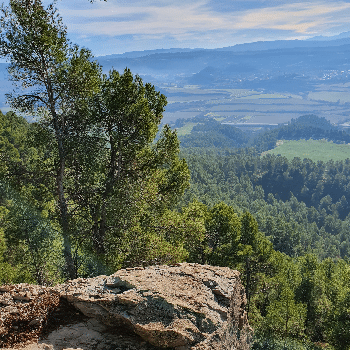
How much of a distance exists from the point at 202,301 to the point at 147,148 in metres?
8.17

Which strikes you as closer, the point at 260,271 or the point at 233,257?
the point at 233,257

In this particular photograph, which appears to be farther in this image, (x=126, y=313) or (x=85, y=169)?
(x=85, y=169)

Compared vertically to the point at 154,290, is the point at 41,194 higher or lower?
higher

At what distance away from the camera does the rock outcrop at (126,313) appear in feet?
20.2

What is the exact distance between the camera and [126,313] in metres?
6.54

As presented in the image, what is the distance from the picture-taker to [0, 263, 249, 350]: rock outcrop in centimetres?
616

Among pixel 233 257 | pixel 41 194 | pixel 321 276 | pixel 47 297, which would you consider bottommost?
pixel 321 276

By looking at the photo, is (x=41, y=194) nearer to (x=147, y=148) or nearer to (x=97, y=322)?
(x=147, y=148)

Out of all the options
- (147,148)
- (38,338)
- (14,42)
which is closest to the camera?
(38,338)

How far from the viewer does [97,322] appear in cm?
671

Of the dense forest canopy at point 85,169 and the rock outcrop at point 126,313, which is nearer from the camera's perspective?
the rock outcrop at point 126,313

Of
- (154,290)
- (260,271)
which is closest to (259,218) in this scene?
(260,271)

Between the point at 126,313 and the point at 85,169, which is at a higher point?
the point at 85,169

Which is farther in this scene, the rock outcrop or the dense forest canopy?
the dense forest canopy
